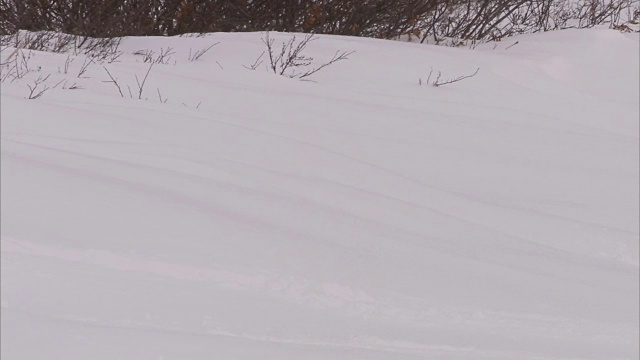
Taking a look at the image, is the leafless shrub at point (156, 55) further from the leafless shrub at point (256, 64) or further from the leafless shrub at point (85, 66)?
the leafless shrub at point (256, 64)

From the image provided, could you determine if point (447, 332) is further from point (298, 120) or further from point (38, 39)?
point (38, 39)

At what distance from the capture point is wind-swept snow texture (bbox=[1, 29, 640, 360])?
5.62ft

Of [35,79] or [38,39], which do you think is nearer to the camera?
[35,79]

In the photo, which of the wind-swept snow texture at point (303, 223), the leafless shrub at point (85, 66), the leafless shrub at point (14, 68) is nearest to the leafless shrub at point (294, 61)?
the wind-swept snow texture at point (303, 223)

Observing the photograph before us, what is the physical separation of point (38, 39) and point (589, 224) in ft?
9.79

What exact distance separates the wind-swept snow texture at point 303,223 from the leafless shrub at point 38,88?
0.03 m

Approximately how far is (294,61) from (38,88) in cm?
158

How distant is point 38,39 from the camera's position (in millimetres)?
4156

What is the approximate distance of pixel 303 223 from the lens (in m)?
2.22

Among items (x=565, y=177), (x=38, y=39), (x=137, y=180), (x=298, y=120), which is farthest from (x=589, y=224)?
(x=38, y=39)

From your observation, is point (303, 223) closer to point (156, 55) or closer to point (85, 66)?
point (85, 66)

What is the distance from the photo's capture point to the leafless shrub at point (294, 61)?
3.98 metres

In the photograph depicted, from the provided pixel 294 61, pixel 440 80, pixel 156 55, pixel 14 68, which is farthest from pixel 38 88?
pixel 440 80

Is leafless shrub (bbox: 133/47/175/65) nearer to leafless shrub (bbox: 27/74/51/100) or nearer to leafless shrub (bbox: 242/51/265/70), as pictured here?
leafless shrub (bbox: 242/51/265/70)
